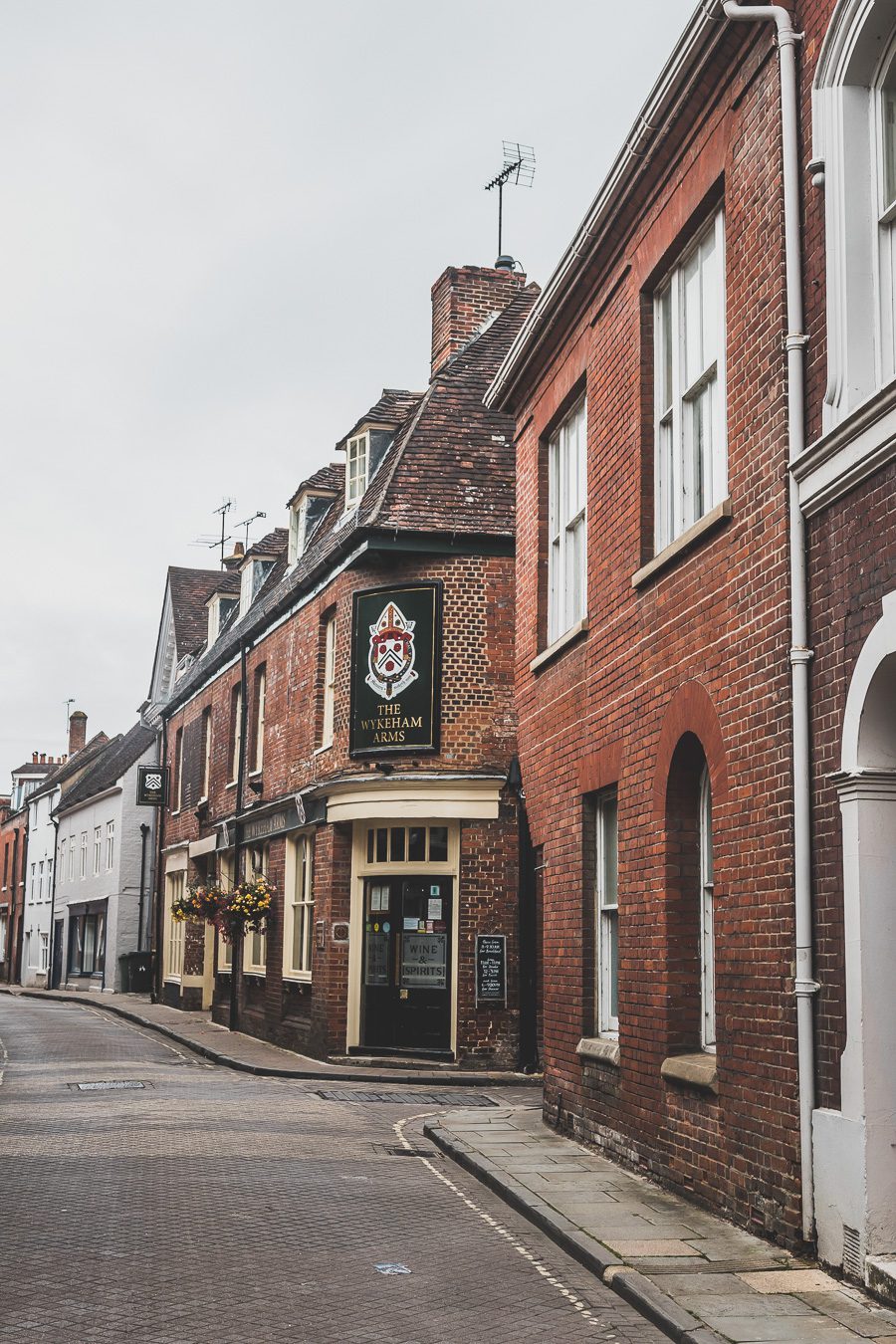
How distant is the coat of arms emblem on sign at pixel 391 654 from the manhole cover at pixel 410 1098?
5446mm

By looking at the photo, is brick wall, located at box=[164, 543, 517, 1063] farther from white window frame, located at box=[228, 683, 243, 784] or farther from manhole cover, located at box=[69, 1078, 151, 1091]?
white window frame, located at box=[228, 683, 243, 784]

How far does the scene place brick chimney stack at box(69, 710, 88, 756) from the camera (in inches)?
2530

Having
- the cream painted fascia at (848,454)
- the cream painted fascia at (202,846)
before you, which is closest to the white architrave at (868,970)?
the cream painted fascia at (848,454)

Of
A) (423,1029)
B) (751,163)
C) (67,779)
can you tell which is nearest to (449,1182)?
(751,163)

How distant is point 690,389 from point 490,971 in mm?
10746

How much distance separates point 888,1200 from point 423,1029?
1314 cm

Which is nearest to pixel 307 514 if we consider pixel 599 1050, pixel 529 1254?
pixel 599 1050

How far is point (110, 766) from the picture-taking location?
47.4 meters

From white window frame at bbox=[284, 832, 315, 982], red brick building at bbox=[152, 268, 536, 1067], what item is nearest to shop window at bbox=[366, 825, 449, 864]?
red brick building at bbox=[152, 268, 536, 1067]

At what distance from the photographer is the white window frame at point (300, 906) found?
21.8m

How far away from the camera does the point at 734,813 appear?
8.62m

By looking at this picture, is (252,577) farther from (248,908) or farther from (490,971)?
(490,971)

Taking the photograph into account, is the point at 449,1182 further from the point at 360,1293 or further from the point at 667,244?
the point at 667,244

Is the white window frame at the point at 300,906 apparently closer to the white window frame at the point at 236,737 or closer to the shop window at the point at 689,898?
the white window frame at the point at 236,737
